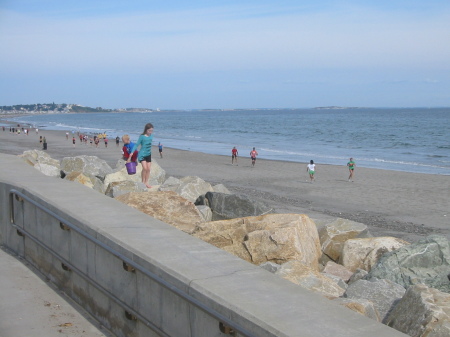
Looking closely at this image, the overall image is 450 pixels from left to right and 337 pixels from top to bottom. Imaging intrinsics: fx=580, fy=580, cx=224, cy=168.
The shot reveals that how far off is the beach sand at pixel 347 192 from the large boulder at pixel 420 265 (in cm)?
275

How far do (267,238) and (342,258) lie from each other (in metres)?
1.77

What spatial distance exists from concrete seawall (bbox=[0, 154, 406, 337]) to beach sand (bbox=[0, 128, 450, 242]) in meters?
5.66

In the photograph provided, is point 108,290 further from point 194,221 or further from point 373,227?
point 373,227

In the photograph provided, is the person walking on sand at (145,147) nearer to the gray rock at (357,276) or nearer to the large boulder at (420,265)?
the gray rock at (357,276)

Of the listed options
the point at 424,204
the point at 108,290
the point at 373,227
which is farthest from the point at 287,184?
the point at 108,290

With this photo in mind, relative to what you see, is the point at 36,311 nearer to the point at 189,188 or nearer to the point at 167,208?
the point at 167,208

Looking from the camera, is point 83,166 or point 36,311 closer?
point 36,311

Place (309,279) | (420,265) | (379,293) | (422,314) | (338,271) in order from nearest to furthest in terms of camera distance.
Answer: (422,314) < (379,293) < (309,279) < (420,265) < (338,271)

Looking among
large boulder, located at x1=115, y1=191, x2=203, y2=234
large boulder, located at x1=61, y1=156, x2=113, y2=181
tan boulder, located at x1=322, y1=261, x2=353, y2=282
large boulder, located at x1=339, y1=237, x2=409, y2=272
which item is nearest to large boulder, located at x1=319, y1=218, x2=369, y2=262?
large boulder, located at x1=339, y1=237, x2=409, y2=272

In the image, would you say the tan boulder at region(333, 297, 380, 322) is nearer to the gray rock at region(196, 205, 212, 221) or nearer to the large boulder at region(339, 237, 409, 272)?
the large boulder at region(339, 237, 409, 272)

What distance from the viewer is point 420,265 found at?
7094 mm

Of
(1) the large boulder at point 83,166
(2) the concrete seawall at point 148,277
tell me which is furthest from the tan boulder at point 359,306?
(1) the large boulder at point 83,166

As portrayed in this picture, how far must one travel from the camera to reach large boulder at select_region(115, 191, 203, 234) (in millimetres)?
7695

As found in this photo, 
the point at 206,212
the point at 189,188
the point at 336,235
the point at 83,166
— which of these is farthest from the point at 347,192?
the point at 336,235
